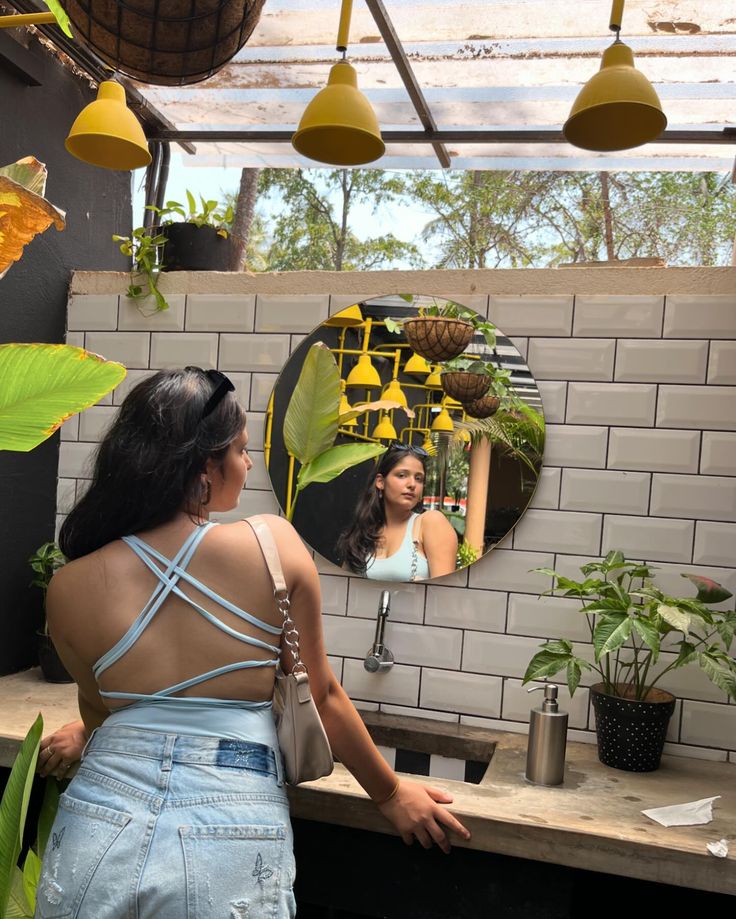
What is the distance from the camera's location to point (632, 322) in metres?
2.04

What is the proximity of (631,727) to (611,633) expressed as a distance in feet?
0.99

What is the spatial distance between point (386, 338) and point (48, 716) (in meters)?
1.24

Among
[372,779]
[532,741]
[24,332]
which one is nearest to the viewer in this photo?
[372,779]

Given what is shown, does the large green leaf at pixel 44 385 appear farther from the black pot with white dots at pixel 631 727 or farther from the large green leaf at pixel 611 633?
the black pot with white dots at pixel 631 727

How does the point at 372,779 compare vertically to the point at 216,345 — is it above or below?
below

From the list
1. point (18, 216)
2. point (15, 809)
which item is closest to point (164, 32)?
point (18, 216)

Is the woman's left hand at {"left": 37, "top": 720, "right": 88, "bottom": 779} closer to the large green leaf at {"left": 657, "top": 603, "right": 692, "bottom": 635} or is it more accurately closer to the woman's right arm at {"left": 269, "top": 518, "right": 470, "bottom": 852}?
the woman's right arm at {"left": 269, "top": 518, "right": 470, "bottom": 852}

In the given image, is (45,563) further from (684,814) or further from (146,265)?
(684,814)

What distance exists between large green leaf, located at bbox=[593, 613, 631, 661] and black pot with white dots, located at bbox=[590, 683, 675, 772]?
9.1 inches

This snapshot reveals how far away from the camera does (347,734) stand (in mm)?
1374

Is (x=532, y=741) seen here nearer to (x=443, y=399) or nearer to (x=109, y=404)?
(x=443, y=399)

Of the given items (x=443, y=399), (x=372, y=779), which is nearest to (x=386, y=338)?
(x=443, y=399)

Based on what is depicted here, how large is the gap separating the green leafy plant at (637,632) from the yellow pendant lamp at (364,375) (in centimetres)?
65

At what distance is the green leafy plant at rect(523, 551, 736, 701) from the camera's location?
1.65 m
